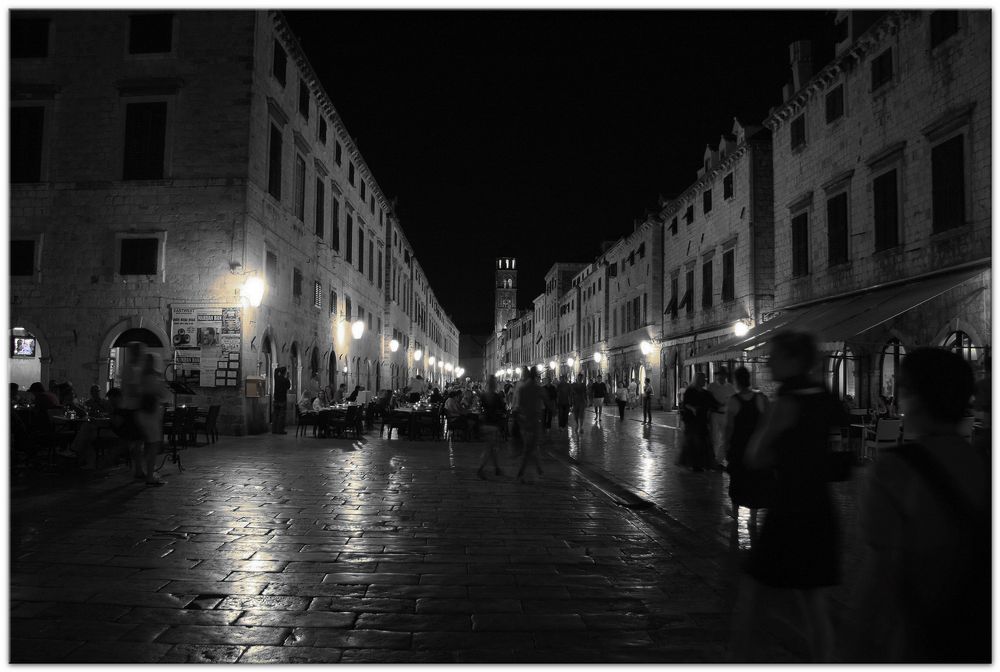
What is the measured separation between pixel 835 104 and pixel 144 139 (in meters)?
18.7

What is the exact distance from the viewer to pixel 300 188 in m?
23.8

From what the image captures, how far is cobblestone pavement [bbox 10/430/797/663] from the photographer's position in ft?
13.0

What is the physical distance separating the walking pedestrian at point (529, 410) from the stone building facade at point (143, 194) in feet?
35.1

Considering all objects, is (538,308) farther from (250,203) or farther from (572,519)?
(572,519)

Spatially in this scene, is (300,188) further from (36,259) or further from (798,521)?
(798,521)

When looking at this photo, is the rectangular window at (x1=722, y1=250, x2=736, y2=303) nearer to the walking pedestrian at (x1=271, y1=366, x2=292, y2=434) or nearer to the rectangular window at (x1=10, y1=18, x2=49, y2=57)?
the walking pedestrian at (x1=271, y1=366, x2=292, y2=434)

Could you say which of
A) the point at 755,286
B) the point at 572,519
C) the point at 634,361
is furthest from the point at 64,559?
the point at 634,361

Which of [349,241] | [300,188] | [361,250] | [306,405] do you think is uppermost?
[300,188]

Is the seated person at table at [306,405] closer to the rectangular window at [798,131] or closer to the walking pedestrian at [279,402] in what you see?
the walking pedestrian at [279,402]

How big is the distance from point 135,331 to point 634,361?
1042 inches

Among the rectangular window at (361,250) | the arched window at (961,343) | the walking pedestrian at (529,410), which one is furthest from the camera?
the rectangular window at (361,250)

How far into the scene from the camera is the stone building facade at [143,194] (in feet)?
62.4

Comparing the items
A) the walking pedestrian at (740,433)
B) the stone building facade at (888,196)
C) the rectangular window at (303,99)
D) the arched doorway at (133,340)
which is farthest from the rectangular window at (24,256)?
the stone building facade at (888,196)

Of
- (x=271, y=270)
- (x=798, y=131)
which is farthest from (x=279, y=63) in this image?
(x=798, y=131)
